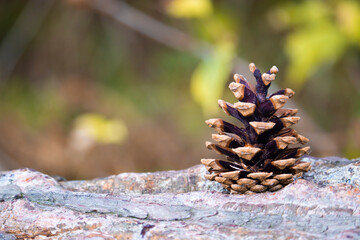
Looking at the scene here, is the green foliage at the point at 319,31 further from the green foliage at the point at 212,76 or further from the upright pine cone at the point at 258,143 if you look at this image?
the upright pine cone at the point at 258,143

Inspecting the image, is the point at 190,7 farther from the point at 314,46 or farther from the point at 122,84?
the point at 122,84

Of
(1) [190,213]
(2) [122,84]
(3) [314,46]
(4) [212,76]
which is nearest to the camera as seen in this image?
(1) [190,213]

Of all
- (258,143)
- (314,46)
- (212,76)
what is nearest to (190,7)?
(212,76)

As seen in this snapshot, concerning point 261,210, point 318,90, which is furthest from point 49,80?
point 261,210

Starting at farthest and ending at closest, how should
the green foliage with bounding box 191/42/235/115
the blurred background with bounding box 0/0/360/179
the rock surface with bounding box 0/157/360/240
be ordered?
1. the blurred background with bounding box 0/0/360/179
2. the green foliage with bounding box 191/42/235/115
3. the rock surface with bounding box 0/157/360/240

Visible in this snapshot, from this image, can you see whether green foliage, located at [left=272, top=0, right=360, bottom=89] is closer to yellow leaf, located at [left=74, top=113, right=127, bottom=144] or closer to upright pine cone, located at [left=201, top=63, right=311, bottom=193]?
yellow leaf, located at [left=74, top=113, right=127, bottom=144]

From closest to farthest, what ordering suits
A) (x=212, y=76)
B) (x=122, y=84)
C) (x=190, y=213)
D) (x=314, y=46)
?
(x=190, y=213) → (x=212, y=76) → (x=314, y=46) → (x=122, y=84)

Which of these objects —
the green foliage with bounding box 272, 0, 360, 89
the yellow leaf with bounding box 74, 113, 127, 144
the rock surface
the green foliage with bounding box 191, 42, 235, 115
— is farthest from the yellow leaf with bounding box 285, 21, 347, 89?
the rock surface
